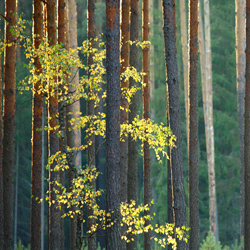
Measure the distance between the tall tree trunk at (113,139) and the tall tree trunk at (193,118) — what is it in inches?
153

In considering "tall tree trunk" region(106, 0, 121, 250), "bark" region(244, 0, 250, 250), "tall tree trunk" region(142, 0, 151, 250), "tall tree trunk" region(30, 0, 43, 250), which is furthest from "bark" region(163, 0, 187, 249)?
"tall tree trunk" region(142, 0, 151, 250)

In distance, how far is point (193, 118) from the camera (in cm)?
1168

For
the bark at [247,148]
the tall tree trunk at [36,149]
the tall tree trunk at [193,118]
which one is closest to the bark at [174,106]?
the tall tree trunk at [193,118]

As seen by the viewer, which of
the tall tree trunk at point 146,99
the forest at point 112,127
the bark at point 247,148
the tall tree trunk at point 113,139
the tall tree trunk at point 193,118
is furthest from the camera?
the tall tree trunk at point 146,99

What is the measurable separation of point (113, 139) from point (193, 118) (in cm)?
427

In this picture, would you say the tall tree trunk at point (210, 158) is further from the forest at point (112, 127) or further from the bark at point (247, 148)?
the bark at point (247, 148)

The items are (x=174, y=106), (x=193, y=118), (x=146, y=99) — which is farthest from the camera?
(x=146, y=99)

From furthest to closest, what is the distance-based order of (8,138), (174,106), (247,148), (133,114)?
(247,148)
(133,114)
(8,138)
(174,106)

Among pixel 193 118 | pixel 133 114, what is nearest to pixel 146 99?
pixel 133 114

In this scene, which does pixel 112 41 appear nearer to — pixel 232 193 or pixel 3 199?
pixel 3 199

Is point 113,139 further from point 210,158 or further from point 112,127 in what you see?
point 210,158

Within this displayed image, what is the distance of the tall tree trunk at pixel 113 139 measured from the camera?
7824 millimetres

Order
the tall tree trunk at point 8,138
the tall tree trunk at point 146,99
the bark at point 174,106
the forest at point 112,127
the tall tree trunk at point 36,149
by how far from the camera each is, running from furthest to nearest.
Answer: the tall tree trunk at point 146,99, the tall tree trunk at point 8,138, the tall tree trunk at point 36,149, the bark at point 174,106, the forest at point 112,127

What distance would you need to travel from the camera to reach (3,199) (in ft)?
38.7
